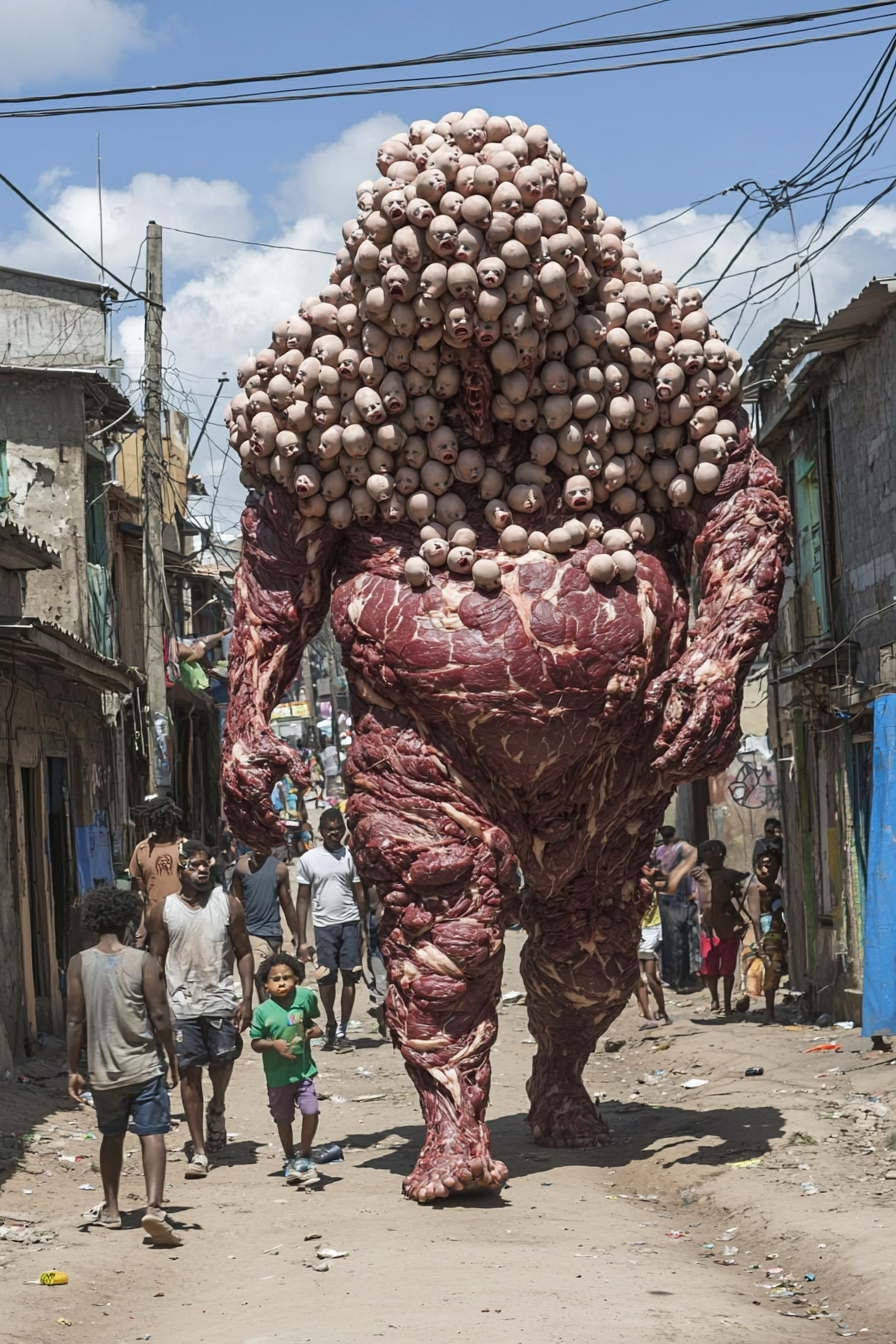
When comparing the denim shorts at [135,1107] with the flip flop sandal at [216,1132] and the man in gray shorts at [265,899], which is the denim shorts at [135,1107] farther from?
the man in gray shorts at [265,899]

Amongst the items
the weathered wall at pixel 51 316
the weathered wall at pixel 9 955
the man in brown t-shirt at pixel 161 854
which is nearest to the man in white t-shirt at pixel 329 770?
the weathered wall at pixel 51 316

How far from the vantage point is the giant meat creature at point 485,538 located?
21.3 feet

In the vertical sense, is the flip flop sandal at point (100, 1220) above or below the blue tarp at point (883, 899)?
below

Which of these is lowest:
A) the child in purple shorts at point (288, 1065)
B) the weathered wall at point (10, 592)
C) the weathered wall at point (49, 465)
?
the child in purple shorts at point (288, 1065)

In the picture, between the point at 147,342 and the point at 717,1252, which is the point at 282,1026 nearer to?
the point at 717,1252

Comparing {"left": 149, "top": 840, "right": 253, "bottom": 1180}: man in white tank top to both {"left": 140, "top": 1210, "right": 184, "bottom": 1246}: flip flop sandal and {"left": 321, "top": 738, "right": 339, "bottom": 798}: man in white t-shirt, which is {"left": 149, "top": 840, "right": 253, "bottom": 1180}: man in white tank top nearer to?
{"left": 140, "top": 1210, "right": 184, "bottom": 1246}: flip flop sandal

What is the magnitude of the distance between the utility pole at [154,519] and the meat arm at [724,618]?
11.2 m

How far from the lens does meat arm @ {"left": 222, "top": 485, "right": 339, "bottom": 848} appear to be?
6877 millimetres

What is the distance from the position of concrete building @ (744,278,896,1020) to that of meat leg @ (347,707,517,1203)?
201 inches

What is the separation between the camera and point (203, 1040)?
27.0 ft

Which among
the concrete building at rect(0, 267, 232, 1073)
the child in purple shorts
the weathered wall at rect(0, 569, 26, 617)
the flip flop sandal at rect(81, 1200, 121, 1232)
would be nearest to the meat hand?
the child in purple shorts

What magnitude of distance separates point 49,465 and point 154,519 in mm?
2099

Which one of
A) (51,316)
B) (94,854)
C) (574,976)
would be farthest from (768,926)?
(51,316)

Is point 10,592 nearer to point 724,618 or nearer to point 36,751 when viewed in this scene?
point 36,751
